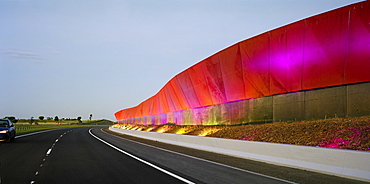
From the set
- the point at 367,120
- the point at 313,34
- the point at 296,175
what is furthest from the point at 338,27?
the point at 296,175

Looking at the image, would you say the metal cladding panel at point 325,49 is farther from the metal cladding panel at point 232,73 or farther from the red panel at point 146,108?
Answer: the red panel at point 146,108

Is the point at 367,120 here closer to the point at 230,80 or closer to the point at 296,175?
the point at 296,175

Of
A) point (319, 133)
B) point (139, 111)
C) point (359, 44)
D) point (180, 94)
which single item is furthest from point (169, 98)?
point (359, 44)

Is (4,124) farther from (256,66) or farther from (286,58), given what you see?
(286,58)

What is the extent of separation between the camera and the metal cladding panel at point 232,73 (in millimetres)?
23366

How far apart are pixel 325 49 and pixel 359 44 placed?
5.99 ft

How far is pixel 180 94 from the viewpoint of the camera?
36.8 metres

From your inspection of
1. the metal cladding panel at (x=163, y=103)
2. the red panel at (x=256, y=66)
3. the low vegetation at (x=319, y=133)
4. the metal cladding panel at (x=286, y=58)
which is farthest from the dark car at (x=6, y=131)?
the metal cladding panel at (x=163, y=103)

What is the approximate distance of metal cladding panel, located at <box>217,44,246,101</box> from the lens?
23366mm

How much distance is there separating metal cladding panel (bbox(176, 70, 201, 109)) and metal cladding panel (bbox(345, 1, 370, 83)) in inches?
672

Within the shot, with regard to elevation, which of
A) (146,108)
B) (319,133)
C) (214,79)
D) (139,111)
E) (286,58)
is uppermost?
(286,58)

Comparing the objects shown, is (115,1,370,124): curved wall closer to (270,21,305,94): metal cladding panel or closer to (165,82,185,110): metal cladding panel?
(270,21,305,94): metal cladding panel

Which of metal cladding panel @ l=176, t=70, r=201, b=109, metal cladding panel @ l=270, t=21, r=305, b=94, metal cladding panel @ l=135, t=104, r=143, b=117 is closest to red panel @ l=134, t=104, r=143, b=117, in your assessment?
metal cladding panel @ l=135, t=104, r=143, b=117

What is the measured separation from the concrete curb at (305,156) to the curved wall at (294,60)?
6388mm
